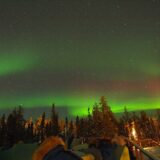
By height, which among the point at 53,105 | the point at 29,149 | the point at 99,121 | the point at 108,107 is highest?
the point at 53,105

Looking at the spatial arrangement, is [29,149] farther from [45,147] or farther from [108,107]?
[108,107]

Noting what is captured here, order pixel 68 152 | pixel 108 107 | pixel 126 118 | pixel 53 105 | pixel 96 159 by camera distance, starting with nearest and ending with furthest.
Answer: pixel 68 152 → pixel 96 159 → pixel 108 107 → pixel 53 105 → pixel 126 118

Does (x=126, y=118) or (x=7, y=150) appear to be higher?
(x=126, y=118)

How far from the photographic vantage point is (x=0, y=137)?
82.9 metres

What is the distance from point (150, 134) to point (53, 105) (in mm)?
56315

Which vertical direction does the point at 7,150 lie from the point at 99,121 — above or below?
below

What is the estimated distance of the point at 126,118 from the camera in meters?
164

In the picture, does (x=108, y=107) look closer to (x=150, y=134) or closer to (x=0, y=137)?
(x=0, y=137)

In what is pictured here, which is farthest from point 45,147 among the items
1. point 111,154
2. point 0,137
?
point 0,137

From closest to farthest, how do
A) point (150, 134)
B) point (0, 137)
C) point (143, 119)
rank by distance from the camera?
1. point (0, 137)
2. point (150, 134)
3. point (143, 119)

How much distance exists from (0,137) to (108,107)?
37.5 meters

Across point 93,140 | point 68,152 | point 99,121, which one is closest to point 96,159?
point 93,140

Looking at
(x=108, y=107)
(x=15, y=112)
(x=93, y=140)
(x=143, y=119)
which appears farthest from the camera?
(x=143, y=119)

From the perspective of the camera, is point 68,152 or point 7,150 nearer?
point 68,152
